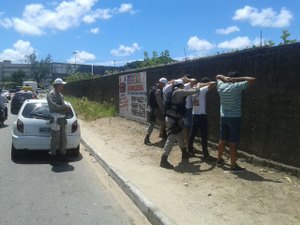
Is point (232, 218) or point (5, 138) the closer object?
point (232, 218)

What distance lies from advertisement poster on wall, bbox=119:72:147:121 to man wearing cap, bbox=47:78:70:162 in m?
6.07

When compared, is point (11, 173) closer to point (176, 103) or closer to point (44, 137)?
point (44, 137)

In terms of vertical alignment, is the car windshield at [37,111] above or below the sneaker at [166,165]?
above

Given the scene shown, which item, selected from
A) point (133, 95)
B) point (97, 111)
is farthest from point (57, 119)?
point (97, 111)

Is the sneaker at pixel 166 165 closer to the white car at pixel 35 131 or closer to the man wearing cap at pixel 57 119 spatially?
the man wearing cap at pixel 57 119

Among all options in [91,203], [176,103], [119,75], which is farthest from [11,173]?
[119,75]

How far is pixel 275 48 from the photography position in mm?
8344

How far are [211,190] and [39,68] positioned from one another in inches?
4845

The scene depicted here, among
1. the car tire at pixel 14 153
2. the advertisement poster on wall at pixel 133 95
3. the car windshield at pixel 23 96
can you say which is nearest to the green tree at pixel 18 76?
the car windshield at pixel 23 96

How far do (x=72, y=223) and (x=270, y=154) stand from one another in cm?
405

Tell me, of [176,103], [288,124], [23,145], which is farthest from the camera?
[23,145]

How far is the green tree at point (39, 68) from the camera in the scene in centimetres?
12381

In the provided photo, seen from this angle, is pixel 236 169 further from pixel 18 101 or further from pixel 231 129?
pixel 18 101

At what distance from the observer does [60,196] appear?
25.0 feet
